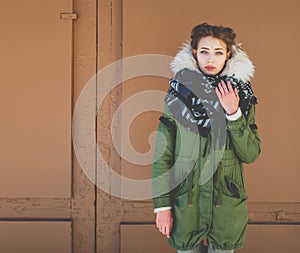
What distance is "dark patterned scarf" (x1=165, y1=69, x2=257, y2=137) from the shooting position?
406 cm

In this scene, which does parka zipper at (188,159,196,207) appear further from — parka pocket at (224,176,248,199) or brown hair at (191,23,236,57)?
brown hair at (191,23,236,57)

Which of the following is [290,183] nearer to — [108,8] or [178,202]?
[178,202]

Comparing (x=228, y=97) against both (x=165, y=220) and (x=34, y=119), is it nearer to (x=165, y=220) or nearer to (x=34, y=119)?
(x=165, y=220)

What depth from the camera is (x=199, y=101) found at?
4098mm

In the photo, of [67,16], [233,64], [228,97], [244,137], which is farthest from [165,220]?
[67,16]

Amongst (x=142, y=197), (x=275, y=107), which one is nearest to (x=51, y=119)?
(x=142, y=197)

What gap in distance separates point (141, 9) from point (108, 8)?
0.93 ft

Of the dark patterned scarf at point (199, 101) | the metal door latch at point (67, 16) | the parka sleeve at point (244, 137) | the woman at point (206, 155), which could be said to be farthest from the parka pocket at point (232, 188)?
the metal door latch at point (67, 16)

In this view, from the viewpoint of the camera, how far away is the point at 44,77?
16.0ft

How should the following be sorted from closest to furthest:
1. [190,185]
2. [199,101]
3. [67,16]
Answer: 1. [190,185]
2. [199,101]
3. [67,16]

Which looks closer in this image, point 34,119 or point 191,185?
point 191,185

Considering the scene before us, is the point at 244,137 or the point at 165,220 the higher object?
the point at 244,137

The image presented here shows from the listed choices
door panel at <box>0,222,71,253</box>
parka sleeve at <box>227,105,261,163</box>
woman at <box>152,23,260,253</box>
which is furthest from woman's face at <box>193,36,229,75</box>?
door panel at <box>0,222,71,253</box>

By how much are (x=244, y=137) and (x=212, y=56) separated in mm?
584
